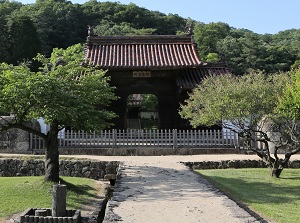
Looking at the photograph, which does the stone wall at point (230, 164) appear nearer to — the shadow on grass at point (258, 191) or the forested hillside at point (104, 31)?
the shadow on grass at point (258, 191)

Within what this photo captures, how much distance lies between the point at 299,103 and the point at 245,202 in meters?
4.25

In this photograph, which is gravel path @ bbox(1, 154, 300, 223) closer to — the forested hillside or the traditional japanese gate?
the traditional japanese gate

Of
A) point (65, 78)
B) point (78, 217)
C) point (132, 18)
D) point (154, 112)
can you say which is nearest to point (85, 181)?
point (65, 78)

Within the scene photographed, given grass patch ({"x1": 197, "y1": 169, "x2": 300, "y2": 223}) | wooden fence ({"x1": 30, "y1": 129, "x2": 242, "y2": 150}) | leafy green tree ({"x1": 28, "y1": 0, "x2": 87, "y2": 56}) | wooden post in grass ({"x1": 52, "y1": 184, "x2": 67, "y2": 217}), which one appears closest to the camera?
wooden post in grass ({"x1": 52, "y1": 184, "x2": 67, "y2": 217})

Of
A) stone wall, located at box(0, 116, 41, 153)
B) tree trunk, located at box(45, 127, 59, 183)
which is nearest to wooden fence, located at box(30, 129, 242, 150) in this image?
stone wall, located at box(0, 116, 41, 153)

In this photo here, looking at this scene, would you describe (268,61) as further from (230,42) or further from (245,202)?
(245,202)

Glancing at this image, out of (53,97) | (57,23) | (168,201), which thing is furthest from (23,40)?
(168,201)

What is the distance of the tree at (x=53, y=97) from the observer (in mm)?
9367

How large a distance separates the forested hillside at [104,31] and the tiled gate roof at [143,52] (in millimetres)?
24003

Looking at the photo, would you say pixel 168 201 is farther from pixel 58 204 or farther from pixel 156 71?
pixel 156 71

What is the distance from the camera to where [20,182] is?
1084 centimetres

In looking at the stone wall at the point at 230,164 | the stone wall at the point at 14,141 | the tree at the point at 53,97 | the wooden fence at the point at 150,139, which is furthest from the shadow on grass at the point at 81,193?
the stone wall at the point at 14,141

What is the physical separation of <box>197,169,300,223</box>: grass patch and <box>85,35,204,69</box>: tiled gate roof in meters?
9.38

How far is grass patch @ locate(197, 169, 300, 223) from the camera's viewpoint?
309 inches
